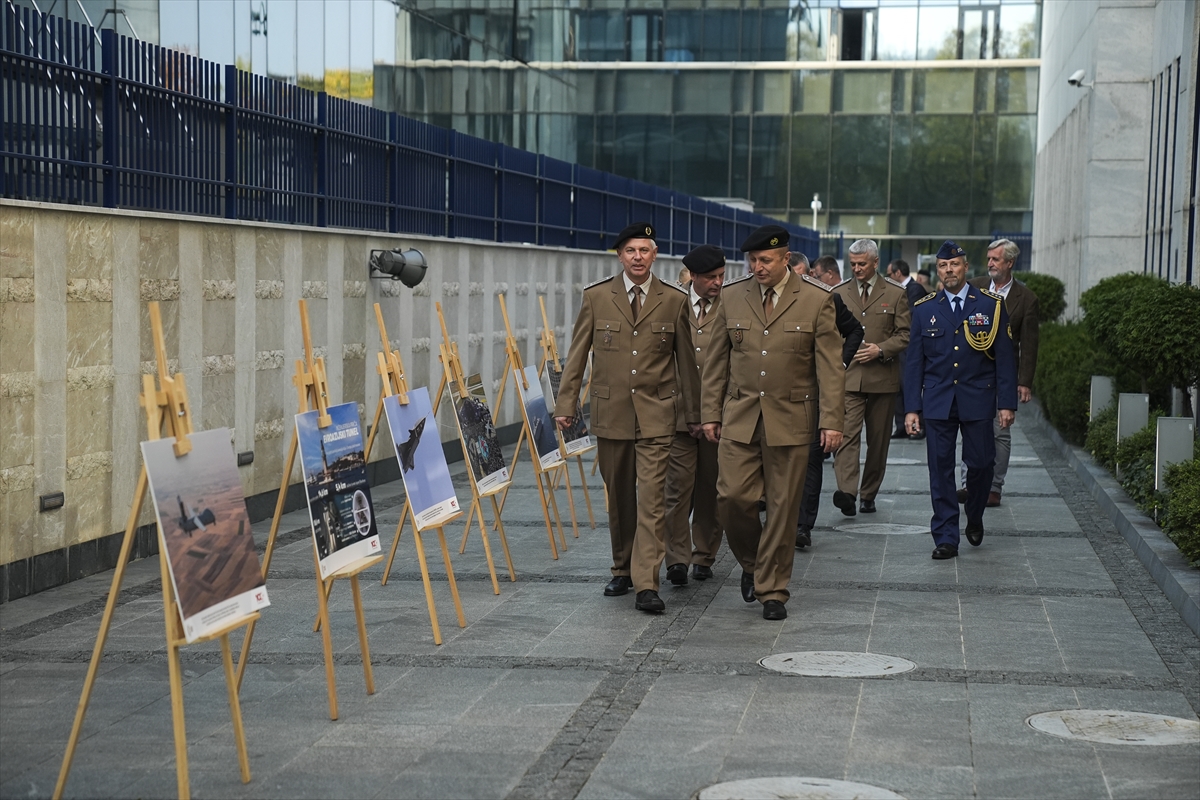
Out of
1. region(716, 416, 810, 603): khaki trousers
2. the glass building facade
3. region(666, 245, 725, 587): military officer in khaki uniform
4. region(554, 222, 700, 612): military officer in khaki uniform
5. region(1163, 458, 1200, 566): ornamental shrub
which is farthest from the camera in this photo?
the glass building facade

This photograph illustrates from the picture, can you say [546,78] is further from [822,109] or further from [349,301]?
[349,301]

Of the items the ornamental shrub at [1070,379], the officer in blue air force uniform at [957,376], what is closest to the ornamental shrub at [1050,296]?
the ornamental shrub at [1070,379]

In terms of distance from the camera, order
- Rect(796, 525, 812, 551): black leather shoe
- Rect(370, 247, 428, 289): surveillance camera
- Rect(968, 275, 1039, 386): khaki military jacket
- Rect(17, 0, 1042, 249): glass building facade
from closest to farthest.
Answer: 1. Rect(796, 525, 812, 551): black leather shoe
2. Rect(968, 275, 1039, 386): khaki military jacket
3. Rect(370, 247, 428, 289): surveillance camera
4. Rect(17, 0, 1042, 249): glass building facade

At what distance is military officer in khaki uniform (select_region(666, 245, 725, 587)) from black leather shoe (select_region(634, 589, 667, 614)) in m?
0.82

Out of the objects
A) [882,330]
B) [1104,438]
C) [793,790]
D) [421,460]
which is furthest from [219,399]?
[1104,438]

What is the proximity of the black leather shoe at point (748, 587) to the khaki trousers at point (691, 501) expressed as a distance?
582 millimetres

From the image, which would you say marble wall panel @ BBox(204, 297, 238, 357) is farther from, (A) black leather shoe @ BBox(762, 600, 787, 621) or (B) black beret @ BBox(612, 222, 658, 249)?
(A) black leather shoe @ BBox(762, 600, 787, 621)

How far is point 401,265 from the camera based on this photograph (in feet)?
49.3

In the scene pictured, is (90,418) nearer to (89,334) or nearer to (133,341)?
(89,334)

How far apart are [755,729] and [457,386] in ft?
14.4

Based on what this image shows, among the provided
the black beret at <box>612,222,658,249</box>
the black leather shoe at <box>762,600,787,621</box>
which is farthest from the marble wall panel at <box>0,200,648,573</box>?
the black leather shoe at <box>762,600,787,621</box>

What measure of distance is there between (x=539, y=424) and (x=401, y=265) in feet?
13.0

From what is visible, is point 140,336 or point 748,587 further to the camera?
point 140,336

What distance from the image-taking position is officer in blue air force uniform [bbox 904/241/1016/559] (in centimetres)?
1117
